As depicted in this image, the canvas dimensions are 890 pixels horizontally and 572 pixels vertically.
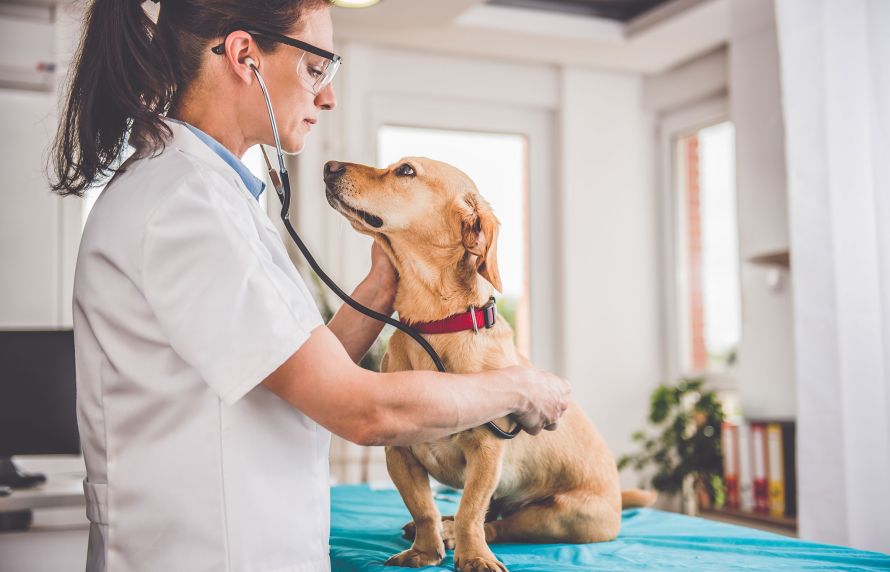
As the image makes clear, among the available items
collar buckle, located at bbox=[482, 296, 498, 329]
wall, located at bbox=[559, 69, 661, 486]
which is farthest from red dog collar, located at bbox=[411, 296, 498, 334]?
wall, located at bbox=[559, 69, 661, 486]

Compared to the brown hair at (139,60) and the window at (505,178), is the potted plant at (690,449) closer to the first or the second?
the window at (505,178)

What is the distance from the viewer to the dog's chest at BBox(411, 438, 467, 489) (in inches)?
48.8

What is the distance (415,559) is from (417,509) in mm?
79

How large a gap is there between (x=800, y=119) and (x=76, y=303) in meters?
1.80

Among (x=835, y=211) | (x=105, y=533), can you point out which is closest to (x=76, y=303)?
(x=105, y=533)

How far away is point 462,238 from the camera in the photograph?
1281mm

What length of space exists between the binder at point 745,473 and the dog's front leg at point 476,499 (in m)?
2.38

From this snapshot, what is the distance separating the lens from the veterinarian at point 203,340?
91 centimetres

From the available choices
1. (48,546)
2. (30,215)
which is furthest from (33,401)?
(30,215)

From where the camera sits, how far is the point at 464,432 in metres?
1.20

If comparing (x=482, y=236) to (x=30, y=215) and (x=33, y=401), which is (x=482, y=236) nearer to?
(x=33, y=401)

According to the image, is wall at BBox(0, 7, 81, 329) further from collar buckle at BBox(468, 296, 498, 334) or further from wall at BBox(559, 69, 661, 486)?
collar buckle at BBox(468, 296, 498, 334)

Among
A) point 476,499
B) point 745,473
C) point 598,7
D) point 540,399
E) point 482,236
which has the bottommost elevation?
point 745,473

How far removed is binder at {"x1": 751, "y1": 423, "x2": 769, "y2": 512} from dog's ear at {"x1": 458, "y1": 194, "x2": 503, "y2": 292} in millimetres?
2386
